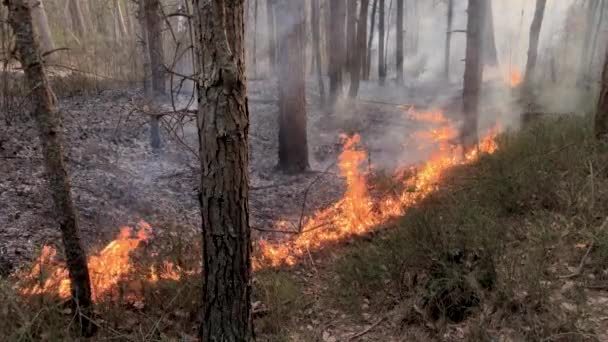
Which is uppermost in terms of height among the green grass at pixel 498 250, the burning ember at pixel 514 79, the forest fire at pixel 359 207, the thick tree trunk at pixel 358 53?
the thick tree trunk at pixel 358 53

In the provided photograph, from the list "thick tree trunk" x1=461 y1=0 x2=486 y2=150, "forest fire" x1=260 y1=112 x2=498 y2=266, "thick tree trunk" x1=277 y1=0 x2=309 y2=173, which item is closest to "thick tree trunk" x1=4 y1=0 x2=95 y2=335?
"forest fire" x1=260 y1=112 x2=498 y2=266

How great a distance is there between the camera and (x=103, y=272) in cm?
489

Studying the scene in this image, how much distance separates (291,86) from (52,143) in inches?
248

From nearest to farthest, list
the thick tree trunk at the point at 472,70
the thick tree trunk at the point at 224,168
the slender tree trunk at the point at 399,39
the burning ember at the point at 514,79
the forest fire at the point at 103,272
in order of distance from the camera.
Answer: the thick tree trunk at the point at 224,168 → the forest fire at the point at 103,272 → the thick tree trunk at the point at 472,70 → the burning ember at the point at 514,79 → the slender tree trunk at the point at 399,39

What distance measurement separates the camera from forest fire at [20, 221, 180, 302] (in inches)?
161

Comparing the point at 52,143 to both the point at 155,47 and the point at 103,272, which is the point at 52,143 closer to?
the point at 103,272

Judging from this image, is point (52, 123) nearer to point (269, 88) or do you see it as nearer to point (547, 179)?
point (547, 179)

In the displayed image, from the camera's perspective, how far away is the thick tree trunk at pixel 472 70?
31.4ft

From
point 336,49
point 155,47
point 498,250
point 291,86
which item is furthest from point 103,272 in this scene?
point 336,49

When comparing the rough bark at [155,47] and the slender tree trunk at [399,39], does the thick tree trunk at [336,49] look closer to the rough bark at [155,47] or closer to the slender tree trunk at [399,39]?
the slender tree trunk at [399,39]

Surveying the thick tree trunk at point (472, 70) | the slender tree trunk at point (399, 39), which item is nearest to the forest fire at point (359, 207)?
the thick tree trunk at point (472, 70)

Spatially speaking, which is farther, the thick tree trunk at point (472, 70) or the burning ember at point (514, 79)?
the burning ember at point (514, 79)

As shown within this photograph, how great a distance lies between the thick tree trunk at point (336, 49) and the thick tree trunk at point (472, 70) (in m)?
7.39

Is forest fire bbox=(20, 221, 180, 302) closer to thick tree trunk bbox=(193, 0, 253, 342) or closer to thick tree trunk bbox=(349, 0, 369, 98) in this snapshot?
thick tree trunk bbox=(193, 0, 253, 342)
